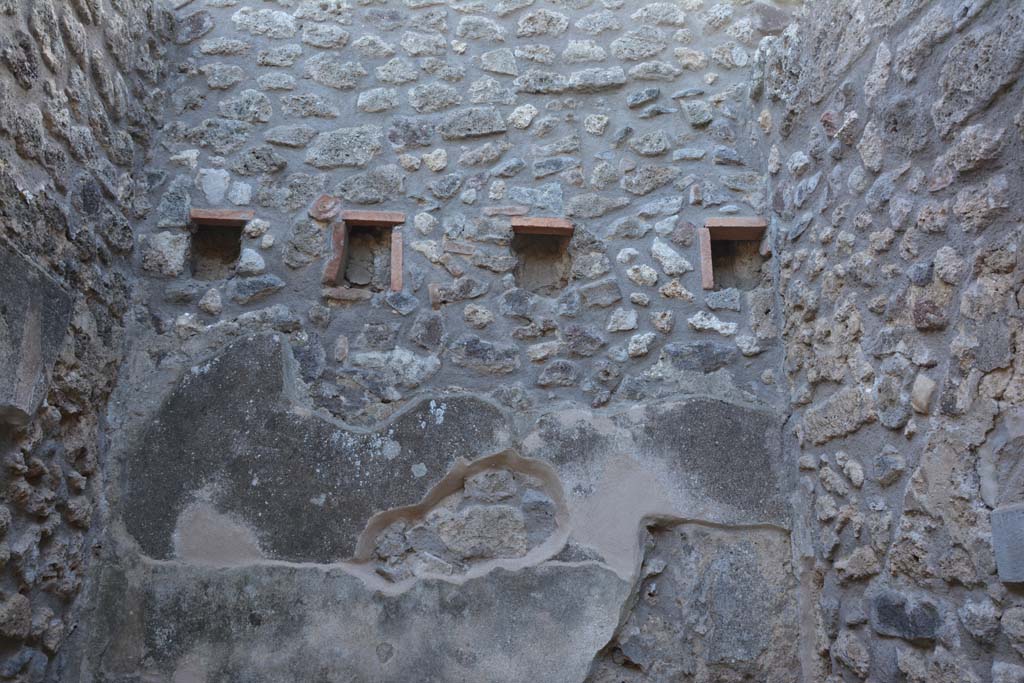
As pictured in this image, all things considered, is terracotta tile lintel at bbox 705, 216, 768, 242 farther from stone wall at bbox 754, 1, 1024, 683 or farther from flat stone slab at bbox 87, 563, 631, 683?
flat stone slab at bbox 87, 563, 631, 683

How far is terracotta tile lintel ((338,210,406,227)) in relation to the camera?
2754 mm

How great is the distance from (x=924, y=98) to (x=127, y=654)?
243cm

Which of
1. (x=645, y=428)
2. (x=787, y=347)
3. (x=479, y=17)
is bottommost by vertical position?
(x=645, y=428)

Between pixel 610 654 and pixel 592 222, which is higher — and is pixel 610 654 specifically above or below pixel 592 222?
below

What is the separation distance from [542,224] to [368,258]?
574 millimetres

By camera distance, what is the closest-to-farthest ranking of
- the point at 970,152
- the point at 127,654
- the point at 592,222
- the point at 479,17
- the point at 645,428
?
the point at 970,152 → the point at 127,654 → the point at 645,428 → the point at 592,222 → the point at 479,17

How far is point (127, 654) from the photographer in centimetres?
232

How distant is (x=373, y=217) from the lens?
2762 mm

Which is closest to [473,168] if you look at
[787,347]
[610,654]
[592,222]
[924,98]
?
[592,222]

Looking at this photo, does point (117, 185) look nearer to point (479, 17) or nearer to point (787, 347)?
point (479, 17)

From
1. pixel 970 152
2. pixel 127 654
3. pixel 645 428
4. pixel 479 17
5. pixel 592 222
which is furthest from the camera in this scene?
pixel 479 17

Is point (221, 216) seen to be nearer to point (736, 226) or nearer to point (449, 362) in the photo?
point (449, 362)

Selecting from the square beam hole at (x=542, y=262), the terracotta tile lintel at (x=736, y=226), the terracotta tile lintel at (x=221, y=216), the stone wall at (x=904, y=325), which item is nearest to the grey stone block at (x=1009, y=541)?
the stone wall at (x=904, y=325)

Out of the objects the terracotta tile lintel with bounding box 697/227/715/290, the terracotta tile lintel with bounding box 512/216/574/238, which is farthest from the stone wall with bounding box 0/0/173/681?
the terracotta tile lintel with bounding box 697/227/715/290
